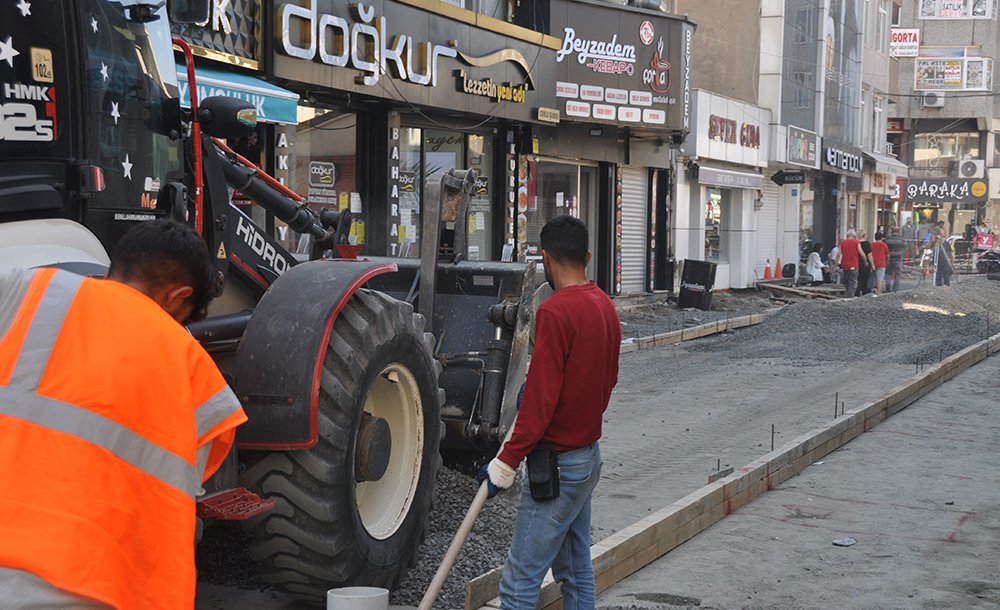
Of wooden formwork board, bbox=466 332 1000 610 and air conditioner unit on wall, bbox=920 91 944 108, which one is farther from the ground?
air conditioner unit on wall, bbox=920 91 944 108

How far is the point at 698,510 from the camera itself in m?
7.48

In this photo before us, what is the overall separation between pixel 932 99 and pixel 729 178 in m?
37.3

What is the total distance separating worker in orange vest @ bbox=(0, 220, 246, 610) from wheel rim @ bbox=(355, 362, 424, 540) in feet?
9.52

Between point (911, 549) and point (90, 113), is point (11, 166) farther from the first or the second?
point (911, 549)

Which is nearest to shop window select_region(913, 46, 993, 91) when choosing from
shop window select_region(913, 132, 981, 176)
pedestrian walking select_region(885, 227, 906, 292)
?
shop window select_region(913, 132, 981, 176)

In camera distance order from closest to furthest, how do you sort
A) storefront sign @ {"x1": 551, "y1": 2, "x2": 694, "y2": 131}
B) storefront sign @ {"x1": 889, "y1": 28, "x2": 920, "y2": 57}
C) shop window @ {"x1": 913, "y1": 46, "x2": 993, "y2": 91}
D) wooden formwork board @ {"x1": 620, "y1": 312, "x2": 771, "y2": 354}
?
wooden formwork board @ {"x1": 620, "y1": 312, "x2": 771, "y2": 354}
storefront sign @ {"x1": 551, "y1": 2, "x2": 694, "y2": 131}
storefront sign @ {"x1": 889, "y1": 28, "x2": 920, "y2": 57}
shop window @ {"x1": 913, "y1": 46, "x2": 993, "y2": 91}

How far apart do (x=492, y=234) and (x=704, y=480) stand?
13421 mm

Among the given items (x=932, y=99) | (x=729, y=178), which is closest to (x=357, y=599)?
(x=729, y=178)

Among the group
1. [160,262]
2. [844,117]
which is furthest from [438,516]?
[844,117]

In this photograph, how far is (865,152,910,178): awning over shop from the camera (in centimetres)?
4984

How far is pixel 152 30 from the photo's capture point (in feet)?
16.3

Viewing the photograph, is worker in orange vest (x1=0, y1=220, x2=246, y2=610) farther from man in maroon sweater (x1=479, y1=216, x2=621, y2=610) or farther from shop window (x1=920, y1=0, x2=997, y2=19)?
shop window (x1=920, y1=0, x2=997, y2=19)

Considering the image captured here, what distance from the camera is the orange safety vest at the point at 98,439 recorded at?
239cm

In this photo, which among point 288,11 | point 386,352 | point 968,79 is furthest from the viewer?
point 968,79
